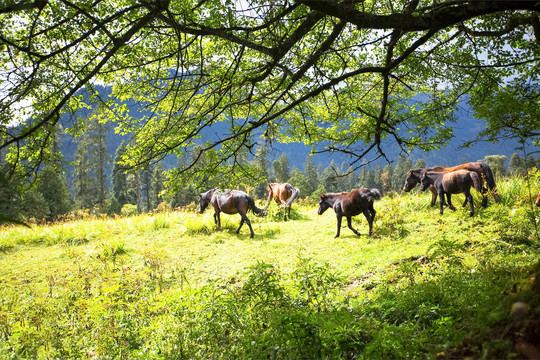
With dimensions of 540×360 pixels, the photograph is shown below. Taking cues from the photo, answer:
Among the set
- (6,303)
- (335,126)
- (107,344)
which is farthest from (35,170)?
(335,126)

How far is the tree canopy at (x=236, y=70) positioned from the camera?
3.38m

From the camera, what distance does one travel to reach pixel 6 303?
547 centimetres

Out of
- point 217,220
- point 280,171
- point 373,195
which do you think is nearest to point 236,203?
point 217,220

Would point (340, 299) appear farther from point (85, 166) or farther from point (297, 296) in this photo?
point (85, 166)

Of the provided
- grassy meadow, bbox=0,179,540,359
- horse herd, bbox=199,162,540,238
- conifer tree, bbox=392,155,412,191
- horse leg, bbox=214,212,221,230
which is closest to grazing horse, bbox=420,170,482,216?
horse herd, bbox=199,162,540,238

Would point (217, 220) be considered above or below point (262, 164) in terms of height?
below

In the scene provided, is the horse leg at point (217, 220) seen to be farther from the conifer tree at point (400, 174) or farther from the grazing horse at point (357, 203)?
the conifer tree at point (400, 174)

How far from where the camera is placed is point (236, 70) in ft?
17.2

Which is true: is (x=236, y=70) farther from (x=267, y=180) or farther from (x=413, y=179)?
(x=413, y=179)

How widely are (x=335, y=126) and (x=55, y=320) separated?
6.60 m

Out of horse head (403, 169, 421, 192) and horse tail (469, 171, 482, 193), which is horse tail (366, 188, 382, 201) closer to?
horse tail (469, 171, 482, 193)

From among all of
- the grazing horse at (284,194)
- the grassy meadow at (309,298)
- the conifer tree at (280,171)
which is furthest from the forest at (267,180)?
the conifer tree at (280,171)

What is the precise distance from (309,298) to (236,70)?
3950mm

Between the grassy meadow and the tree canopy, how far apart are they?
6.33ft
